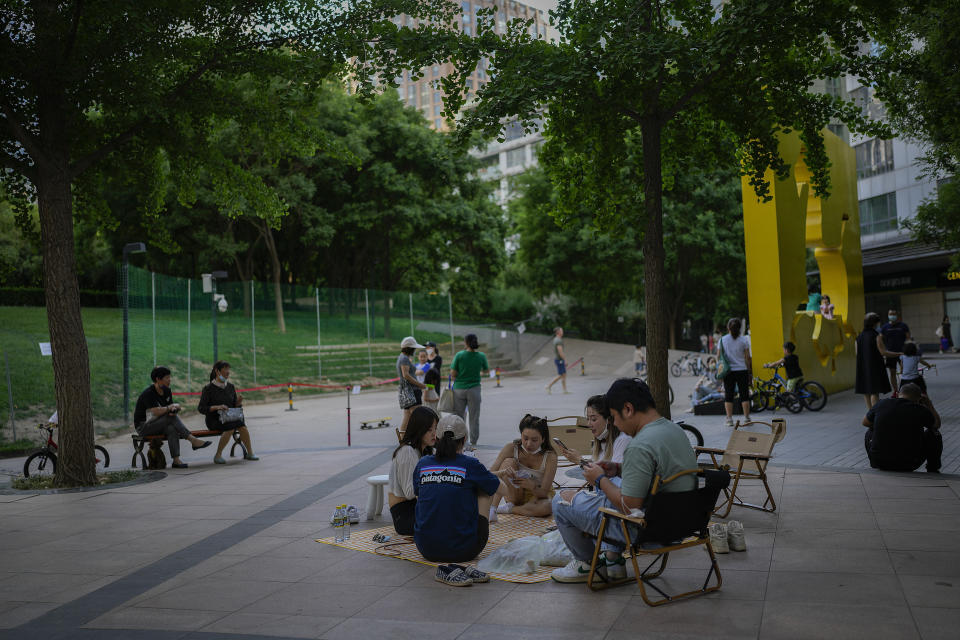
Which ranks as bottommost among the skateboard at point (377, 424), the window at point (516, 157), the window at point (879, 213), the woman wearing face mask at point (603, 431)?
the skateboard at point (377, 424)

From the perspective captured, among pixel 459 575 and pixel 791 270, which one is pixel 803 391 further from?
pixel 459 575

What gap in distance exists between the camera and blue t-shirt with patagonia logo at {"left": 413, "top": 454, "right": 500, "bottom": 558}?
5691 millimetres

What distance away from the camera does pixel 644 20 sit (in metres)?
9.07

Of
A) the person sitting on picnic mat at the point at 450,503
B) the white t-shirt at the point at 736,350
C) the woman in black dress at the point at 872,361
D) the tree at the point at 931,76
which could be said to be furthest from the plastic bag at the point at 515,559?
the woman in black dress at the point at 872,361

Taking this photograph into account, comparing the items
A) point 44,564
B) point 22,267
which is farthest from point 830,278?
point 22,267

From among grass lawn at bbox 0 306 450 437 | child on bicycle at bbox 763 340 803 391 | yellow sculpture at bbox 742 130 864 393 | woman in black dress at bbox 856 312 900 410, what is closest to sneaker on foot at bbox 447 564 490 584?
woman in black dress at bbox 856 312 900 410

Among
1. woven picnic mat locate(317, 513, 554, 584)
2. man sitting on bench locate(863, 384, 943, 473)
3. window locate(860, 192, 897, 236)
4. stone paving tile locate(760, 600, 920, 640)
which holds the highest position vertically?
window locate(860, 192, 897, 236)

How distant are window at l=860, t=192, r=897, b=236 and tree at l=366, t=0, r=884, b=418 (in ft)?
119

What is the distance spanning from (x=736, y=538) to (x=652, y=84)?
526 centimetres

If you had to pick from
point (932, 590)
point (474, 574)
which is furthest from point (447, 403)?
point (932, 590)

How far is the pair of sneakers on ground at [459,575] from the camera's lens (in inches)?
209

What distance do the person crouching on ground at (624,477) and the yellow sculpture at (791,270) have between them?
1085 cm

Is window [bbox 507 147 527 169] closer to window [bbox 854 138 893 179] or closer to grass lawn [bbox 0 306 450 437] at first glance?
window [bbox 854 138 893 179]

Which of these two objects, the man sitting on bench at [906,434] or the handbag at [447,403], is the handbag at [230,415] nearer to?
the handbag at [447,403]
